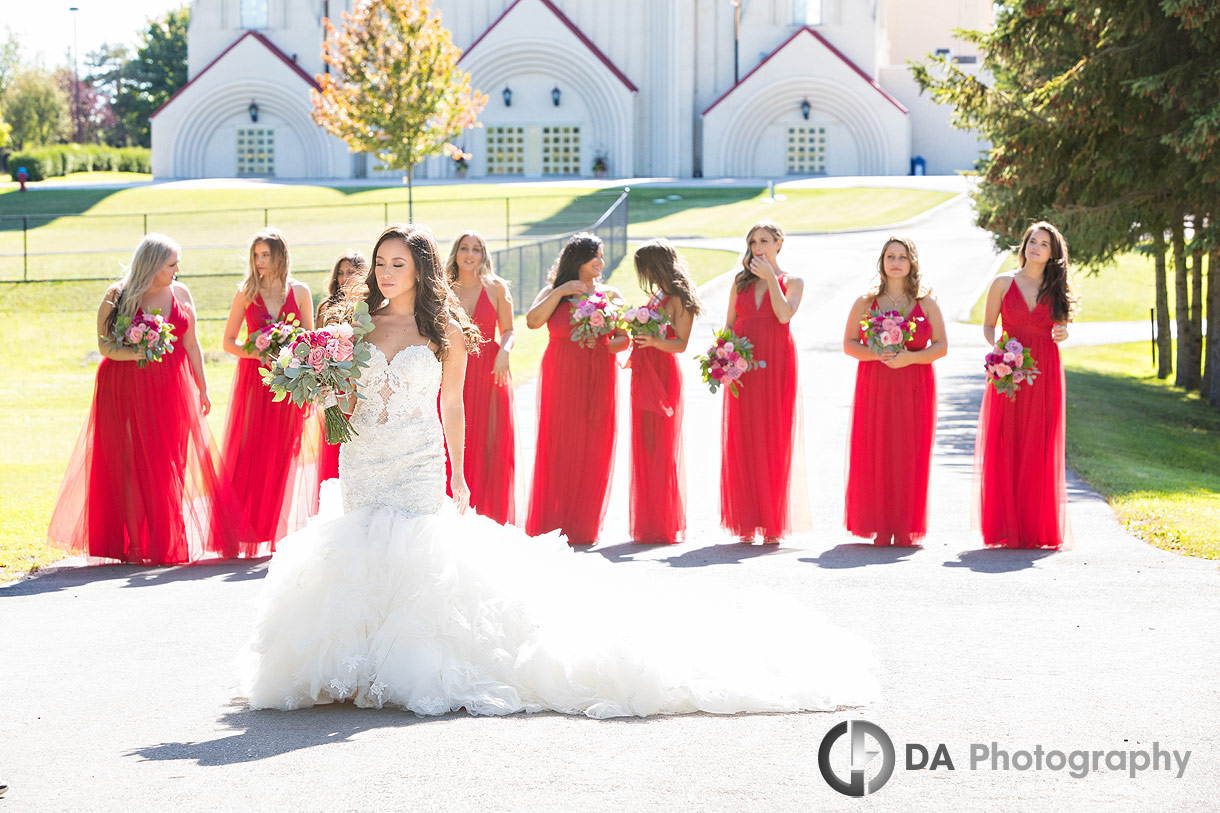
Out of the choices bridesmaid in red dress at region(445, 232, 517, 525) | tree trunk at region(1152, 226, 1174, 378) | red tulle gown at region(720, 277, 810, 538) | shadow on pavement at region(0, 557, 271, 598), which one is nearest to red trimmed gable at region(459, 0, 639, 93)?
tree trunk at region(1152, 226, 1174, 378)

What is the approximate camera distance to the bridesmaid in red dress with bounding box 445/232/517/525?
9477mm

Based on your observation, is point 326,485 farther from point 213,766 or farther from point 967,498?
point 967,498

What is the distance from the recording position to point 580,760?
16.0 feet

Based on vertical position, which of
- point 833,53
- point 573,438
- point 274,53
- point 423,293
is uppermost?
point 274,53

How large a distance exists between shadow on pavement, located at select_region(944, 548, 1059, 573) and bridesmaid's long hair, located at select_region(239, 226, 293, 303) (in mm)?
5206

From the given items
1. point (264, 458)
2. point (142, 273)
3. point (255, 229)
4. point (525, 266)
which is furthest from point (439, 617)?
point (255, 229)

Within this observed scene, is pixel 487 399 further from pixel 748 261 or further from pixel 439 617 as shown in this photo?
pixel 439 617

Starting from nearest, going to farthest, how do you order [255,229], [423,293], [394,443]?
[394,443], [423,293], [255,229]

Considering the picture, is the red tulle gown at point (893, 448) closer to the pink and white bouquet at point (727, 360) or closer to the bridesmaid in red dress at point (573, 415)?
the pink and white bouquet at point (727, 360)

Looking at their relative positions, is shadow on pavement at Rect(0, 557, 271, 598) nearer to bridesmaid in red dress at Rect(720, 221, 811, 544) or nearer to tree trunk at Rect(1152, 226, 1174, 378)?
bridesmaid in red dress at Rect(720, 221, 811, 544)

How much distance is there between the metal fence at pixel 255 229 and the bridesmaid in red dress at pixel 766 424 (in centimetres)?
2400

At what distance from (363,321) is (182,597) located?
9.75ft

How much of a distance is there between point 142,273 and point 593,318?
3247 mm

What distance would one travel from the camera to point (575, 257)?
984cm
